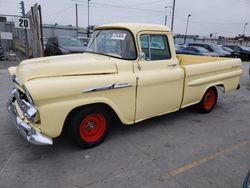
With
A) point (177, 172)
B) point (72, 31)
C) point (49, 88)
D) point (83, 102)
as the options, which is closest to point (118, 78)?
point (83, 102)

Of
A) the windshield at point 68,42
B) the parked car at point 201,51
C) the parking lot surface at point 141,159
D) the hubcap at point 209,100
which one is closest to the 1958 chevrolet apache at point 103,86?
the parking lot surface at point 141,159

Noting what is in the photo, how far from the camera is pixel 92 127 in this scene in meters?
3.62

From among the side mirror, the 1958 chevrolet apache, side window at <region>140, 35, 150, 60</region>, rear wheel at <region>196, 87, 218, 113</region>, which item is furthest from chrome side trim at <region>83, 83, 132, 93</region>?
rear wheel at <region>196, 87, 218, 113</region>

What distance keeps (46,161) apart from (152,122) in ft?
7.84

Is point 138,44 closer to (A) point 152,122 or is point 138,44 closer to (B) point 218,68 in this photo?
(A) point 152,122

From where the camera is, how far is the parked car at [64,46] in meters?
11.1

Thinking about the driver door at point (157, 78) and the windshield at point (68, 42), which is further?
the windshield at point (68, 42)

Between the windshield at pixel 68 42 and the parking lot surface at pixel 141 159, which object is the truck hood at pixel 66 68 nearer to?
the parking lot surface at pixel 141 159

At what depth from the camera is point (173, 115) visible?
5.30 metres

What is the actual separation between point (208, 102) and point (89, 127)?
3.37m

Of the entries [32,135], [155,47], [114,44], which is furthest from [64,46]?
[32,135]

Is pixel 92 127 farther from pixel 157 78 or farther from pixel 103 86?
pixel 157 78

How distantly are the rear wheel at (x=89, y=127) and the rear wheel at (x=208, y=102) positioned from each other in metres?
2.68

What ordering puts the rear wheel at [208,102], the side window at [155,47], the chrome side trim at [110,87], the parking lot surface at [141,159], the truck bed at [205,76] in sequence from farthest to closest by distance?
the rear wheel at [208,102]
the truck bed at [205,76]
the side window at [155,47]
the chrome side trim at [110,87]
the parking lot surface at [141,159]
